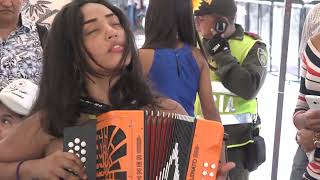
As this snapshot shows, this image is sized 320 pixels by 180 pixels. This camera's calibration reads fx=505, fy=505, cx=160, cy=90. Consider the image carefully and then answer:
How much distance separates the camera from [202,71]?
2311 millimetres

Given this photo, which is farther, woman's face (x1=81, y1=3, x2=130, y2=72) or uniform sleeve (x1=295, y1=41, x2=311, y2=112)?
uniform sleeve (x1=295, y1=41, x2=311, y2=112)

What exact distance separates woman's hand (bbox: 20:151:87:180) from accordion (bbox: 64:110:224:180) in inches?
2.4

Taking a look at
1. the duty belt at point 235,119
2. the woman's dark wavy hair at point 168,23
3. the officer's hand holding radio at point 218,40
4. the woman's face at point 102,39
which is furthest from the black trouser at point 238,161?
the woman's face at point 102,39

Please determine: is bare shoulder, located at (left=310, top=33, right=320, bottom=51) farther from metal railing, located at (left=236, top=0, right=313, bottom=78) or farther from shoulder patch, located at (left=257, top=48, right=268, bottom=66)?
metal railing, located at (left=236, top=0, right=313, bottom=78)

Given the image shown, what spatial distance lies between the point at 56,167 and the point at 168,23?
102cm

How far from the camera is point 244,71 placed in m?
2.55

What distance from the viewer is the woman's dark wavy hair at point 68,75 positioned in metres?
1.55

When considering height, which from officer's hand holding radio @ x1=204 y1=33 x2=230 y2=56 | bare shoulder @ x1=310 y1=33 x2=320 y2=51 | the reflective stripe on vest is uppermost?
bare shoulder @ x1=310 y1=33 x2=320 y2=51

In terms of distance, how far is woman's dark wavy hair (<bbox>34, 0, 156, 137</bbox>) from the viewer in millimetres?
1548

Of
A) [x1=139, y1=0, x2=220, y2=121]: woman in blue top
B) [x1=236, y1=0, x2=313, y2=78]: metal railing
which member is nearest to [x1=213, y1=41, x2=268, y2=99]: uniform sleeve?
[x1=139, y1=0, x2=220, y2=121]: woman in blue top

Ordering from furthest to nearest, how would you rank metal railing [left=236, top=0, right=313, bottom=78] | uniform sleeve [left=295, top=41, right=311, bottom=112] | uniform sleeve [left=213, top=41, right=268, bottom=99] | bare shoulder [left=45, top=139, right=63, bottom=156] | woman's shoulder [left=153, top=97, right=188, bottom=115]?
1. metal railing [left=236, top=0, right=313, bottom=78]
2. uniform sleeve [left=213, top=41, right=268, bottom=99]
3. uniform sleeve [left=295, top=41, right=311, bottom=112]
4. woman's shoulder [left=153, top=97, right=188, bottom=115]
5. bare shoulder [left=45, top=139, right=63, bottom=156]

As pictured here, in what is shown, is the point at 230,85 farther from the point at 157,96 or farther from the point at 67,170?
the point at 67,170

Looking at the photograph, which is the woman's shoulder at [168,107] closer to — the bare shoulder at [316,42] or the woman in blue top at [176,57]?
the woman in blue top at [176,57]

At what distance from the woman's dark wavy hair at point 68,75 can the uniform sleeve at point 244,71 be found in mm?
974
